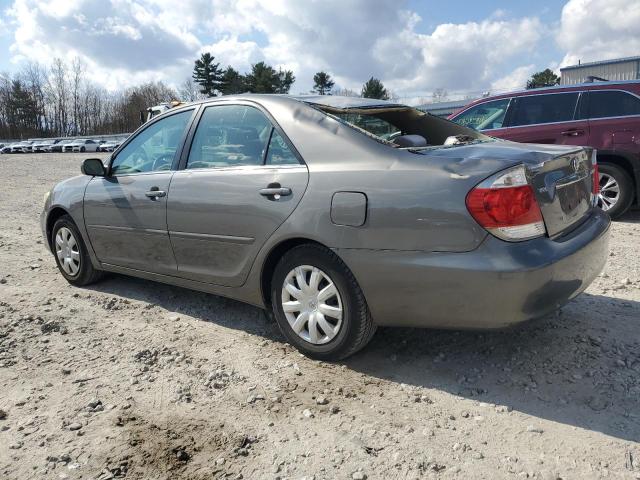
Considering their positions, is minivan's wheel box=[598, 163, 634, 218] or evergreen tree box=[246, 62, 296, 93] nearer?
minivan's wheel box=[598, 163, 634, 218]

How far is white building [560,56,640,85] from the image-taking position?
30.4 meters

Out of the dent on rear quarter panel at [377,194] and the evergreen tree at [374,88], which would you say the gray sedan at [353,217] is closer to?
the dent on rear quarter panel at [377,194]

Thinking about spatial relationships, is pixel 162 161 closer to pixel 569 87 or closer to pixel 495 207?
pixel 495 207

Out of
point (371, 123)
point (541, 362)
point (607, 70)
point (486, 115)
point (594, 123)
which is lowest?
point (541, 362)

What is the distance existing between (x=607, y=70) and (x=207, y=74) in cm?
4144

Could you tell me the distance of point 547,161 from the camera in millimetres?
2830

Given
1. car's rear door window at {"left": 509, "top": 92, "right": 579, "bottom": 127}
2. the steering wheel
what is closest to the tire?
the steering wheel

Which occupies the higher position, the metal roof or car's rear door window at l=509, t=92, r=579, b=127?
the metal roof

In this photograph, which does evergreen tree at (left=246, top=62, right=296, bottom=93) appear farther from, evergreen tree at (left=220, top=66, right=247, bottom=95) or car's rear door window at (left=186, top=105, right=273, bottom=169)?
car's rear door window at (left=186, top=105, right=273, bottom=169)

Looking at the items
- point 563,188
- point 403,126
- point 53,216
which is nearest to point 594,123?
point 403,126

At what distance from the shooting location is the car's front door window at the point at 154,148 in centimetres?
403

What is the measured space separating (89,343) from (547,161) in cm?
314

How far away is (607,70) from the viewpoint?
31.1 metres

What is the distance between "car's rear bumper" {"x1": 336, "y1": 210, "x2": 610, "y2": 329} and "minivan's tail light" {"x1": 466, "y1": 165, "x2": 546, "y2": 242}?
0.18ft
